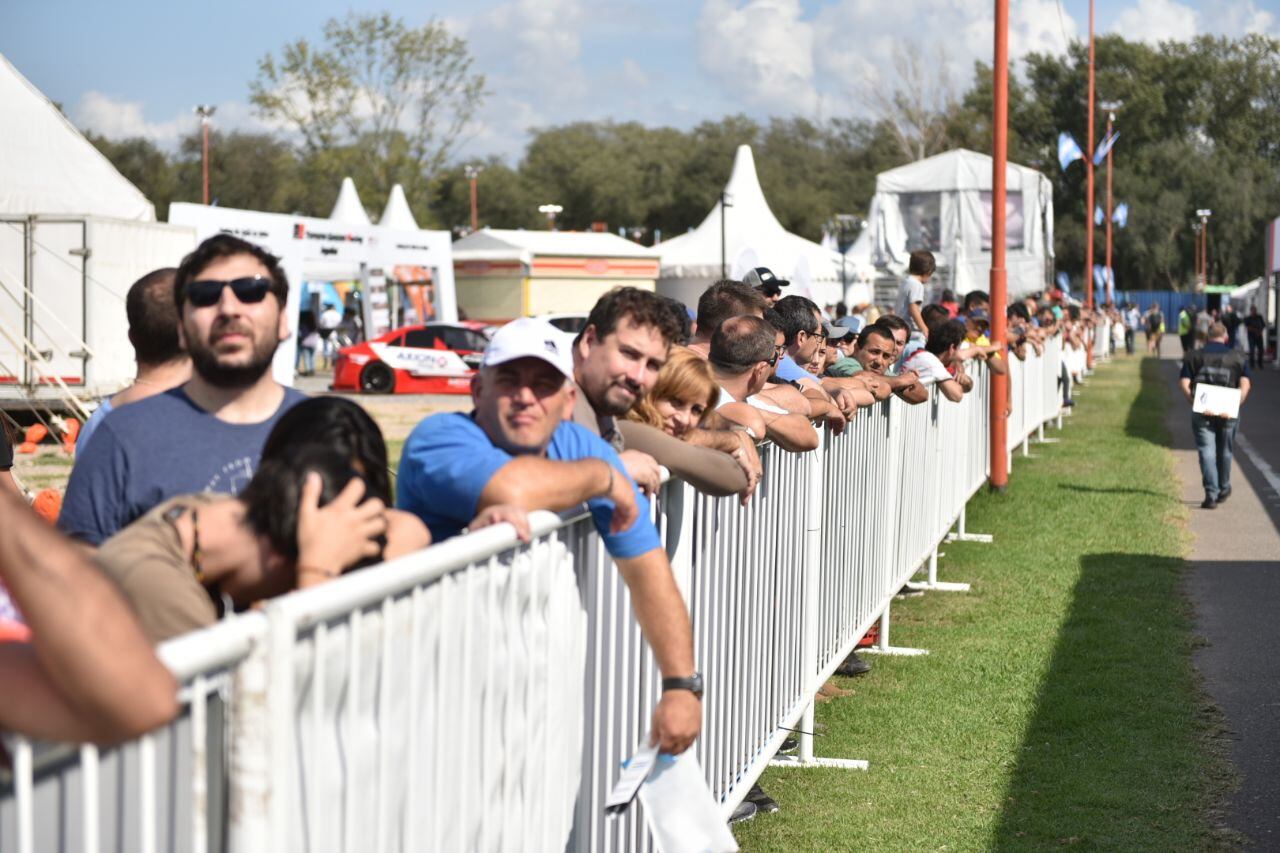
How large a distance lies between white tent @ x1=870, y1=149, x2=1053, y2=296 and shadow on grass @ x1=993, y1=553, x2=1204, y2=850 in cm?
1501

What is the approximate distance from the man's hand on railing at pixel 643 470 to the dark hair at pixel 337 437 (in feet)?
4.02

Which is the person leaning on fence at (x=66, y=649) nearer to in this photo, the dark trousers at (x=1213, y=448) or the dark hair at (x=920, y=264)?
the dark hair at (x=920, y=264)

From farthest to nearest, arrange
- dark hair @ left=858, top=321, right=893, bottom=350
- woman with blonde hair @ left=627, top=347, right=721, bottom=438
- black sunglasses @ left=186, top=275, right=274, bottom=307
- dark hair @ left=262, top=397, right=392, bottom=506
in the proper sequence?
dark hair @ left=858, top=321, right=893, bottom=350 < woman with blonde hair @ left=627, top=347, right=721, bottom=438 < black sunglasses @ left=186, top=275, right=274, bottom=307 < dark hair @ left=262, top=397, right=392, bottom=506

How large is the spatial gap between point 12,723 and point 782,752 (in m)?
5.57

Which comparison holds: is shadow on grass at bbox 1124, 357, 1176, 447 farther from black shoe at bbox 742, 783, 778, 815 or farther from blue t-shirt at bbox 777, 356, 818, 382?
black shoe at bbox 742, 783, 778, 815

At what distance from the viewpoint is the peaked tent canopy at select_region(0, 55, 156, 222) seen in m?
20.1

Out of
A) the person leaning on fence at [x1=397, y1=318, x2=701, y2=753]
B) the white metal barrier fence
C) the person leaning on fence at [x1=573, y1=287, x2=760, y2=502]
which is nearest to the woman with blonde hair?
the white metal barrier fence

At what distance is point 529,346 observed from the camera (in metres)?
3.47

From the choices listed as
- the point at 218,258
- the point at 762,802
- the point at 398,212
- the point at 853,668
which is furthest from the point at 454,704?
the point at 398,212

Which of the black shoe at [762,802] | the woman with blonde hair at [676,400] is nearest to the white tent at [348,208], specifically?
the black shoe at [762,802]

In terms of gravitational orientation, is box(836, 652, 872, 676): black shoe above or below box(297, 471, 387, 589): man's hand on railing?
below

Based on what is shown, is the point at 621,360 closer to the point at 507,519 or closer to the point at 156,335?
the point at 507,519

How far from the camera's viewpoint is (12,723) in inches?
71.1

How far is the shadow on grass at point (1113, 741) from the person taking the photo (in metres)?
6.01
